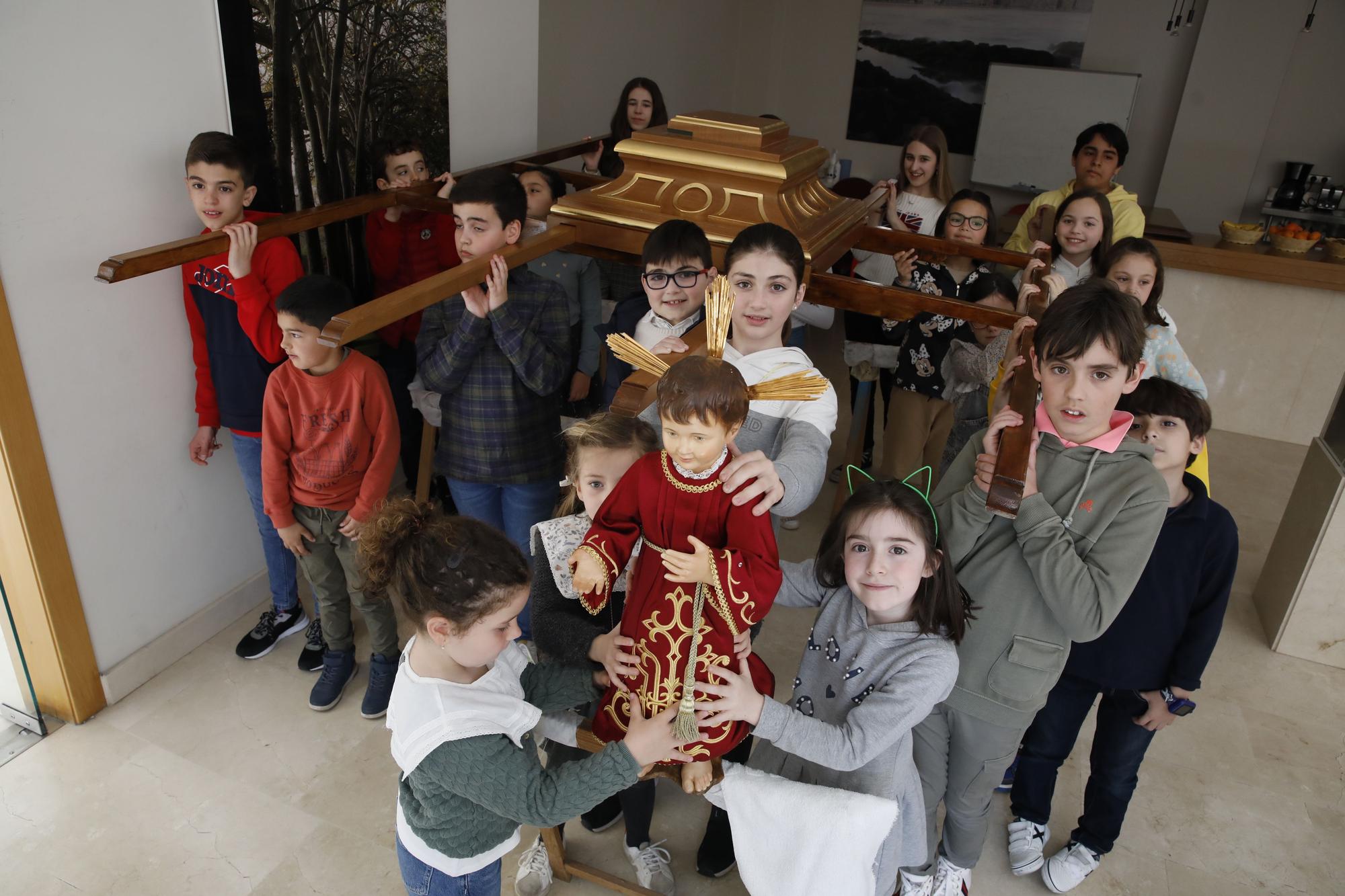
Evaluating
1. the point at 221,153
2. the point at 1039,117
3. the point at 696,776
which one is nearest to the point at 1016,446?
the point at 696,776

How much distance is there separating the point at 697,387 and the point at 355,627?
2.45m

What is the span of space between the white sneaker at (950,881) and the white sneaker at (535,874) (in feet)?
3.23

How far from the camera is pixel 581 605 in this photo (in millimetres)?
2076

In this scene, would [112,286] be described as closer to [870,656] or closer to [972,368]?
[870,656]

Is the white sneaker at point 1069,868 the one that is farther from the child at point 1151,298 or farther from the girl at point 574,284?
the girl at point 574,284

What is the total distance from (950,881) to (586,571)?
146cm

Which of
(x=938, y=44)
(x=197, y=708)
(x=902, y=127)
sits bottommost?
(x=197, y=708)

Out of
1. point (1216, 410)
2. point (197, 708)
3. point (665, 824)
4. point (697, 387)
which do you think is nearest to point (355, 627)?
point (197, 708)

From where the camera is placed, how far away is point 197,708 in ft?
9.72

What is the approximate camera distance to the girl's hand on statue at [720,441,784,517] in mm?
1495

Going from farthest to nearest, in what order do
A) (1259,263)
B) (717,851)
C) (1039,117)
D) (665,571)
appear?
(1039,117) → (1259,263) → (717,851) → (665,571)

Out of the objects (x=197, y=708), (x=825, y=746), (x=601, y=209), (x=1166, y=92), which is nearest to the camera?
(x=825, y=746)

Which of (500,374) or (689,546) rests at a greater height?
(689,546)

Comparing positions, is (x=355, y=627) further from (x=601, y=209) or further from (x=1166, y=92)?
(x=1166, y=92)
